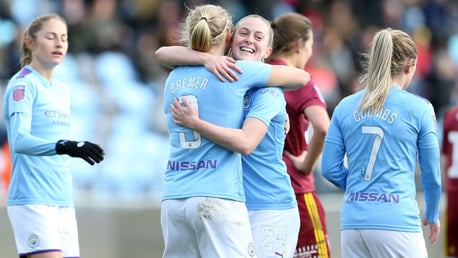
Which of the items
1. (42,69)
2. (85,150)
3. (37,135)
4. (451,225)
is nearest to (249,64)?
(85,150)

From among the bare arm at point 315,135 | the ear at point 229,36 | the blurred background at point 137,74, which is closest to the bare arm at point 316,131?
the bare arm at point 315,135

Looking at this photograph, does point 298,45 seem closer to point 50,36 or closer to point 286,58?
point 286,58

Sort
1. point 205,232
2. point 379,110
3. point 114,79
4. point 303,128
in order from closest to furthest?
point 205,232, point 379,110, point 303,128, point 114,79

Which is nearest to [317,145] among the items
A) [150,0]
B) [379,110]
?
[379,110]

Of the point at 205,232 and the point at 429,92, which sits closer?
the point at 205,232

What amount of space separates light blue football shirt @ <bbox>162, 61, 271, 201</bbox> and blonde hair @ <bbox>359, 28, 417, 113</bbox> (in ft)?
2.32

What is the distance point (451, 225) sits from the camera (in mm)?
10094

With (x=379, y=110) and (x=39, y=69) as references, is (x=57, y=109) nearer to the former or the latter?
(x=39, y=69)

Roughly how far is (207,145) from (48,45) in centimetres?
188

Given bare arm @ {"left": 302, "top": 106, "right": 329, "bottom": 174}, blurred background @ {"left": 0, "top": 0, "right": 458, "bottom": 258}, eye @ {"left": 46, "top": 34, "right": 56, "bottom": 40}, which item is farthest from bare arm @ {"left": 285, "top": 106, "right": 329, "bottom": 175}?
blurred background @ {"left": 0, "top": 0, "right": 458, "bottom": 258}

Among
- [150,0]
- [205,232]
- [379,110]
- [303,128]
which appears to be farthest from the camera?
[150,0]

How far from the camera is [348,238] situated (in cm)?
662

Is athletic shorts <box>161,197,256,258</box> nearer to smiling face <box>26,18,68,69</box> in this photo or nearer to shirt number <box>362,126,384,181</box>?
shirt number <box>362,126,384,181</box>

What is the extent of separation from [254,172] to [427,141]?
1.03m
